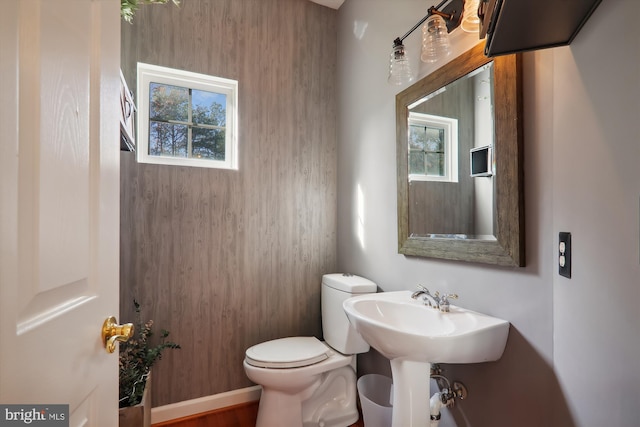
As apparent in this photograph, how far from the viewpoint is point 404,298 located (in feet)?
4.81

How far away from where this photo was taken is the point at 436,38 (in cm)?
131

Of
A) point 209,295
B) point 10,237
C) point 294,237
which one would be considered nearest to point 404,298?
point 294,237

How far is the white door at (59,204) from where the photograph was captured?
42 cm

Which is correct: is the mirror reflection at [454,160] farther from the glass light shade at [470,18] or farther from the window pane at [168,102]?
the window pane at [168,102]

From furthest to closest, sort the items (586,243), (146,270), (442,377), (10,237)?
(146,270) → (442,377) → (586,243) → (10,237)

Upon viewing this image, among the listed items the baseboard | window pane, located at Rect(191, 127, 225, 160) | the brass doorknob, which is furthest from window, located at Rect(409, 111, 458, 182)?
the baseboard

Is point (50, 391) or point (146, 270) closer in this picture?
point (50, 391)

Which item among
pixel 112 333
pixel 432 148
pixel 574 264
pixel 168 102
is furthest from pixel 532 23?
pixel 168 102

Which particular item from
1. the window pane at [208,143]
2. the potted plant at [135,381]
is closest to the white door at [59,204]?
the potted plant at [135,381]

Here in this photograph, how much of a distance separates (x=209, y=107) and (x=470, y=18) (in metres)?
1.56

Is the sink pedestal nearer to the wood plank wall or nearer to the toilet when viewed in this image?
the toilet

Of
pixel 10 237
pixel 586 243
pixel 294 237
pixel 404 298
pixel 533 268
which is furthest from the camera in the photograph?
pixel 294 237

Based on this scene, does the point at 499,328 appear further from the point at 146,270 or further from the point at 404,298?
the point at 146,270

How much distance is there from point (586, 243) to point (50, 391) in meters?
1.16
